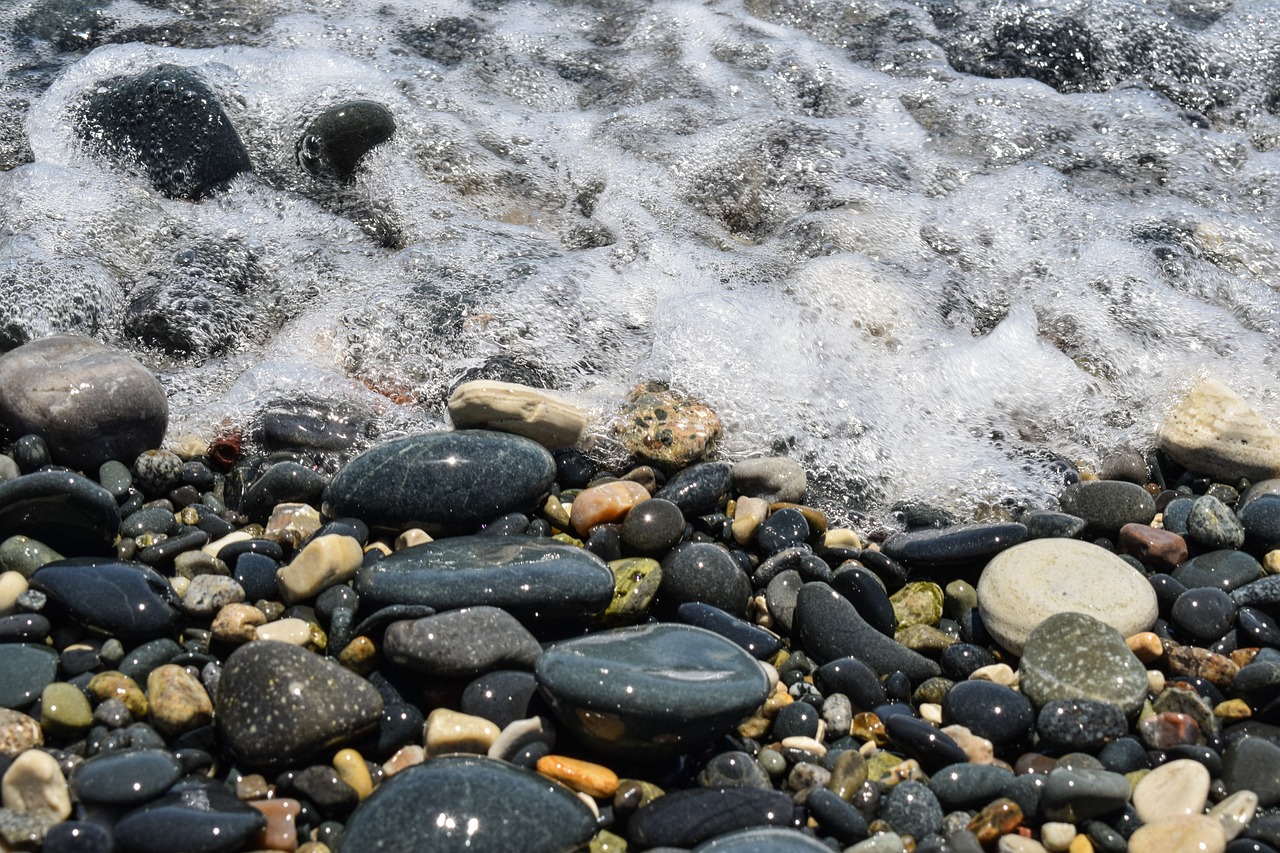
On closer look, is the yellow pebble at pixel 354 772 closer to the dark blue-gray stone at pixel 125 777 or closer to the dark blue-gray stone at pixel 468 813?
the dark blue-gray stone at pixel 468 813

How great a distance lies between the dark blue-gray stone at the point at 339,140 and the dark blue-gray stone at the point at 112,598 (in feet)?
8.66

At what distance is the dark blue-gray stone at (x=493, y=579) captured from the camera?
2.46m

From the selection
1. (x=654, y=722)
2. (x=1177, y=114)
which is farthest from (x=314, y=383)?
(x=1177, y=114)

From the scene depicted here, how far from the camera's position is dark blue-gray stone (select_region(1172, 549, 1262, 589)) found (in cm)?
285

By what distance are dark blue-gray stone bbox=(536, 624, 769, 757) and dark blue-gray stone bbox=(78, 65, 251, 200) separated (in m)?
3.12

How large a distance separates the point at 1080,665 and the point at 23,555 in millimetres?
2553

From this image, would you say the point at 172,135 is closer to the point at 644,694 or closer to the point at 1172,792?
the point at 644,694

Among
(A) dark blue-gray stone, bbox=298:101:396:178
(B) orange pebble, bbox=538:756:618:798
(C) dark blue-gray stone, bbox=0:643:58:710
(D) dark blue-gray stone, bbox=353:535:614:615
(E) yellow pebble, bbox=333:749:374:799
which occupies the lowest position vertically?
(E) yellow pebble, bbox=333:749:374:799

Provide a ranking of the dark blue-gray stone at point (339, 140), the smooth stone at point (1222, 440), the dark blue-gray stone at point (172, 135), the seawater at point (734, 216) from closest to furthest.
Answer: the smooth stone at point (1222, 440) → the seawater at point (734, 216) → the dark blue-gray stone at point (172, 135) → the dark blue-gray stone at point (339, 140)

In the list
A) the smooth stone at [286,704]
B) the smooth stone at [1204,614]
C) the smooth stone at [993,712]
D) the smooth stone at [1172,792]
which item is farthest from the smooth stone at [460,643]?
the smooth stone at [1204,614]

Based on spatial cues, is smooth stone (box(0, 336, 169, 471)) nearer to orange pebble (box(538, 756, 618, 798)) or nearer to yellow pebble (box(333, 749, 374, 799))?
yellow pebble (box(333, 749, 374, 799))

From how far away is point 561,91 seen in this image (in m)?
5.57

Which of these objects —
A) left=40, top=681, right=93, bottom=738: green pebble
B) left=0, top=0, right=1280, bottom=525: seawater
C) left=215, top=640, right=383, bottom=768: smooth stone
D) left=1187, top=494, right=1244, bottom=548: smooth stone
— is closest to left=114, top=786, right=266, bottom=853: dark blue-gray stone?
left=215, top=640, right=383, bottom=768: smooth stone

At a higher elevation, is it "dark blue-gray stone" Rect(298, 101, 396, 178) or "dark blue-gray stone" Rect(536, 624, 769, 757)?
"dark blue-gray stone" Rect(298, 101, 396, 178)
